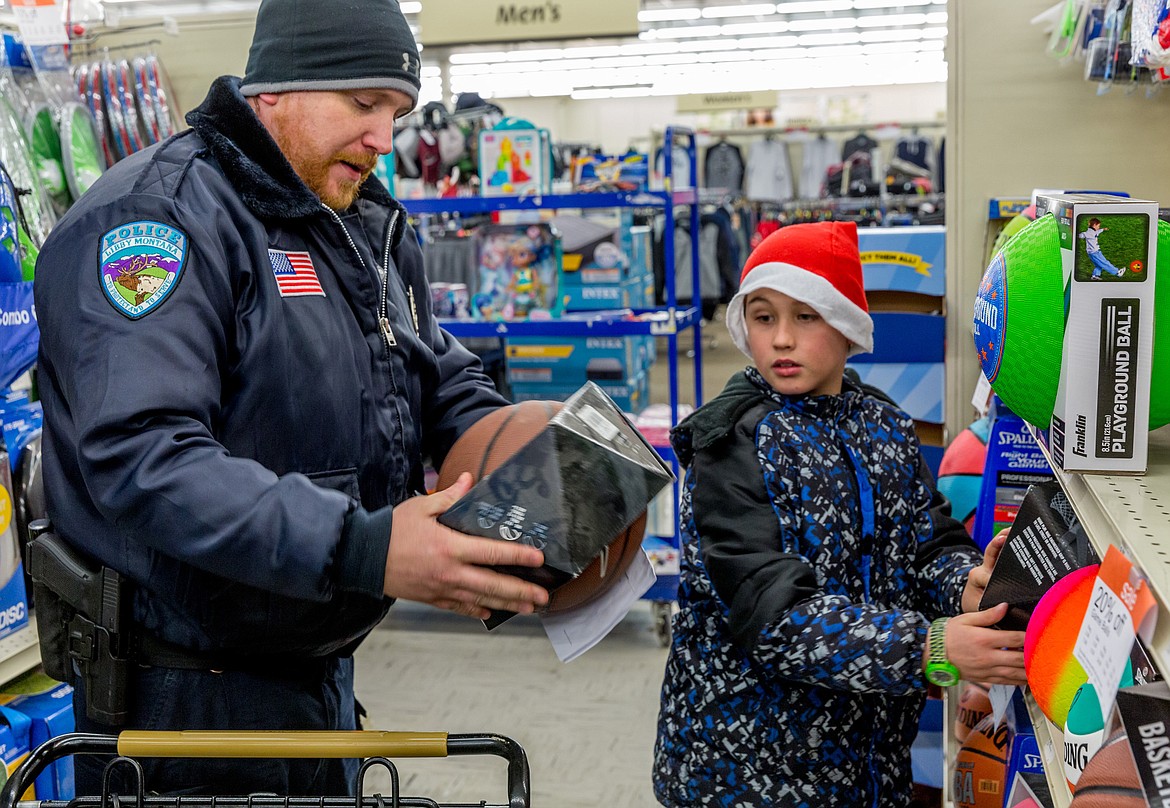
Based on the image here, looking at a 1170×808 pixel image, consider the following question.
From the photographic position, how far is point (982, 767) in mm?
1993

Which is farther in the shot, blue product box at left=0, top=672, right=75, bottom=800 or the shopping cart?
blue product box at left=0, top=672, right=75, bottom=800

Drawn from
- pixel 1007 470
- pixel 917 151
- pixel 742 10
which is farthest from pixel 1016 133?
pixel 742 10

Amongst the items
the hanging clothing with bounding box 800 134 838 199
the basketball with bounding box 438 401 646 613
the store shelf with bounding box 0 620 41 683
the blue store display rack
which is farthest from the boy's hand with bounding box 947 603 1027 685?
the hanging clothing with bounding box 800 134 838 199

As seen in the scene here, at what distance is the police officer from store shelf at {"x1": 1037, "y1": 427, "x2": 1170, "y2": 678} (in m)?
0.57

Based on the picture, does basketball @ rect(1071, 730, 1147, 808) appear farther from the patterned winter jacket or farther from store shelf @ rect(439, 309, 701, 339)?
→ store shelf @ rect(439, 309, 701, 339)

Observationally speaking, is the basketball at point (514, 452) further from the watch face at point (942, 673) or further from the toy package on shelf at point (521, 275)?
the toy package on shelf at point (521, 275)

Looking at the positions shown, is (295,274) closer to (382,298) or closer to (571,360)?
(382,298)

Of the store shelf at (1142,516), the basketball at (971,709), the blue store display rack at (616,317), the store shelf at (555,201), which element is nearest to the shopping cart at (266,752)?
the store shelf at (1142,516)

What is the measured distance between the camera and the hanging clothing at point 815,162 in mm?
13422

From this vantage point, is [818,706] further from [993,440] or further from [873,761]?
[993,440]

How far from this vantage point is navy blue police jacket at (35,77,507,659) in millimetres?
1195

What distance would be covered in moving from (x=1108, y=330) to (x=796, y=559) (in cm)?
54

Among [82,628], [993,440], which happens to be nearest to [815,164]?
[993,440]

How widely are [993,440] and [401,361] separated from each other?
1192mm
